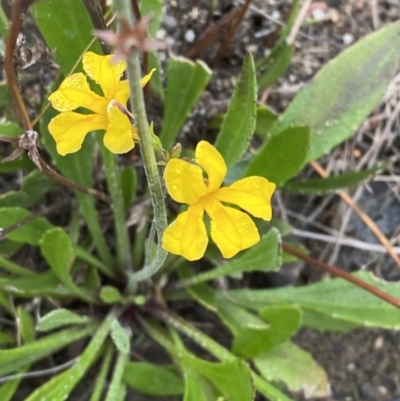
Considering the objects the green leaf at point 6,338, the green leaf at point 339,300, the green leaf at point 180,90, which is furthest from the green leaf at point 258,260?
the green leaf at point 6,338

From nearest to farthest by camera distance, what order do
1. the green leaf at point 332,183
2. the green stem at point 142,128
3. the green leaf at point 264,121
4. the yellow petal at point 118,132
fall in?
the green stem at point 142,128
the yellow petal at point 118,132
the green leaf at point 332,183
the green leaf at point 264,121

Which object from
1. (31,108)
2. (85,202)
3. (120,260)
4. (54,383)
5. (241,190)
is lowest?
(54,383)

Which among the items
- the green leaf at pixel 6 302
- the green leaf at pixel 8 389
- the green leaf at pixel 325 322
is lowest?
the green leaf at pixel 8 389

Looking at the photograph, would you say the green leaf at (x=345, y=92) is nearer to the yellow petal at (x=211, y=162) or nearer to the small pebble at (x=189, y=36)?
the small pebble at (x=189, y=36)

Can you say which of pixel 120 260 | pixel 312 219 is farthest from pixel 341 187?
pixel 120 260

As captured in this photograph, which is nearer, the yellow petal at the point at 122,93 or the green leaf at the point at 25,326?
the yellow petal at the point at 122,93

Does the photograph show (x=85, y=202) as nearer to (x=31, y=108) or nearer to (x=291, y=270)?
(x=31, y=108)

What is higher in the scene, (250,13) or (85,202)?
(250,13)
